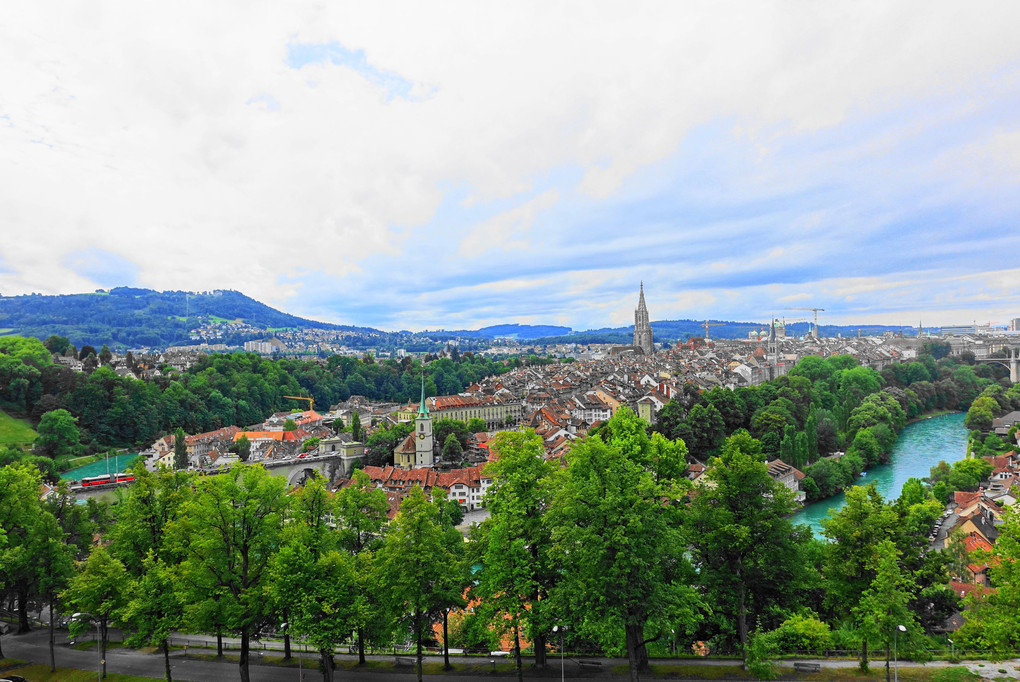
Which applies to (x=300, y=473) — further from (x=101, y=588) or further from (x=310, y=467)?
(x=101, y=588)

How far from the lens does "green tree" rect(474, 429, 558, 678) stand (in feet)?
34.7

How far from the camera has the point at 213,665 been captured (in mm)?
13414

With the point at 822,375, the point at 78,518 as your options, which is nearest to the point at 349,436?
the point at 78,518

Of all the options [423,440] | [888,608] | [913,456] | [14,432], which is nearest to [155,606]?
[888,608]

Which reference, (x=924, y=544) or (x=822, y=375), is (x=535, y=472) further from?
(x=822, y=375)

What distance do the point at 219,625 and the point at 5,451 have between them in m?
42.7

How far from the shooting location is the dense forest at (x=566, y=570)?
989cm

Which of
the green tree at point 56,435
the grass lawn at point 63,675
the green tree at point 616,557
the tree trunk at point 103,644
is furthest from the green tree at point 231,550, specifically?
the green tree at point 56,435

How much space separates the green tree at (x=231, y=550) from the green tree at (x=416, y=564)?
2.42 meters

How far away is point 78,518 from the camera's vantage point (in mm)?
16766

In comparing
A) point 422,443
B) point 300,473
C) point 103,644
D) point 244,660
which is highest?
point 422,443

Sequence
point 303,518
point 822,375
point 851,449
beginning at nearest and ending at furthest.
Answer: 1. point 303,518
2. point 851,449
3. point 822,375

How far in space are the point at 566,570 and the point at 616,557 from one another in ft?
5.03

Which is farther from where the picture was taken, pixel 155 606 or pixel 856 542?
pixel 155 606
